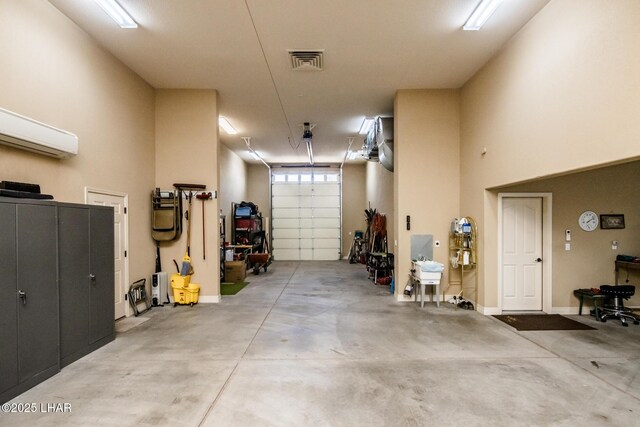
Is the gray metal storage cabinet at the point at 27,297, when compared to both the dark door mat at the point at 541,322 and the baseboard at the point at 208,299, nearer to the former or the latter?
the baseboard at the point at 208,299

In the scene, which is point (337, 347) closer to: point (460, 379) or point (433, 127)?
point (460, 379)

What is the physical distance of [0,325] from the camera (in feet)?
8.39

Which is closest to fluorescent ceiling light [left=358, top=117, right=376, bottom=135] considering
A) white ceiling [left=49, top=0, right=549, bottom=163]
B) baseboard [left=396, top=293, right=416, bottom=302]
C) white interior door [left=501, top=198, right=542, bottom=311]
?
white ceiling [left=49, top=0, right=549, bottom=163]

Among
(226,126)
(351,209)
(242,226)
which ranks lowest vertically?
(242,226)

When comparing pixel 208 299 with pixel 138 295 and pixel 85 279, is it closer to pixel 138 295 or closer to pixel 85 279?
pixel 138 295

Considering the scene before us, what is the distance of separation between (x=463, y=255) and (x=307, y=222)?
8.32m

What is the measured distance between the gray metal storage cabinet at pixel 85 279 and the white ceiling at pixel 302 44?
8.16 ft

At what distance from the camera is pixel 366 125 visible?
818 centimetres

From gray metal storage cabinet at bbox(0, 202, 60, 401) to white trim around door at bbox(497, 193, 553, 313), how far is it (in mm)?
5928

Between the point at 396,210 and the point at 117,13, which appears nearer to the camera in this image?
the point at 117,13

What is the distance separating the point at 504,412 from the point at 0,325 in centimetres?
416

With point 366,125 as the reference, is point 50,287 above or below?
below

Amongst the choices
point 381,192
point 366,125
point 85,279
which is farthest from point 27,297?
point 381,192

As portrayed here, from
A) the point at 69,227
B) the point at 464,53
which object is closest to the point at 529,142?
the point at 464,53
